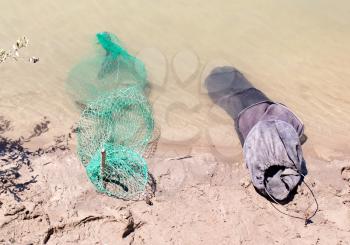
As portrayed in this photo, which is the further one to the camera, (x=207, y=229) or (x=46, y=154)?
(x=46, y=154)

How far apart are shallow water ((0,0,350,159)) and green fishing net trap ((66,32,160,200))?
27cm

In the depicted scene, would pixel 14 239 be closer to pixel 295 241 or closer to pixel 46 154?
pixel 46 154

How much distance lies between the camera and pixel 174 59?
8.29 meters

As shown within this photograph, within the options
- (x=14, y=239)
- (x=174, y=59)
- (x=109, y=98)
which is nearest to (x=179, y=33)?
(x=174, y=59)

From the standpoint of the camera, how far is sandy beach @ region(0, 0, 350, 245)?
551cm

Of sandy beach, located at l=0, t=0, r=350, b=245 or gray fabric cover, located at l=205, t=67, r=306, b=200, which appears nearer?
sandy beach, located at l=0, t=0, r=350, b=245

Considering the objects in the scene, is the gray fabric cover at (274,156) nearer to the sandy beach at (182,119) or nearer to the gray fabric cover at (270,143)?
the gray fabric cover at (270,143)

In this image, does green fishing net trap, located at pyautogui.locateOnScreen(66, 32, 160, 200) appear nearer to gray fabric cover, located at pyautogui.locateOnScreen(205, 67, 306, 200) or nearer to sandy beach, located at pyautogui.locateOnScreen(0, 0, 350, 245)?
sandy beach, located at pyautogui.locateOnScreen(0, 0, 350, 245)

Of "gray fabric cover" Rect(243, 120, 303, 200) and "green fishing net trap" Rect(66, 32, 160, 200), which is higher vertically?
"green fishing net trap" Rect(66, 32, 160, 200)

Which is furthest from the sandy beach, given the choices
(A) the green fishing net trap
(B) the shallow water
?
(A) the green fishing net trap

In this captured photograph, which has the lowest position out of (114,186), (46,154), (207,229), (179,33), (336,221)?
(336,221)

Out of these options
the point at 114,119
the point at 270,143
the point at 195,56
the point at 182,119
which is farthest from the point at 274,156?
the point at 195,56

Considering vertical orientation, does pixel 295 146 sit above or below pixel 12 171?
below

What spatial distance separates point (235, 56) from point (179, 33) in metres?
1.24
